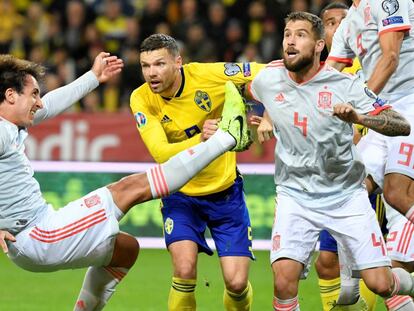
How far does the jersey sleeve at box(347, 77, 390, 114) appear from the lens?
6.32 metres

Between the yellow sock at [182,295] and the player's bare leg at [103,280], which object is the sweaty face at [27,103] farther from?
the yellow sock at [182,295]

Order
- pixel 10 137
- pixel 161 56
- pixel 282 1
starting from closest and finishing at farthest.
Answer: pixel 10 137 → pixel 161 56 → pixel 282 1

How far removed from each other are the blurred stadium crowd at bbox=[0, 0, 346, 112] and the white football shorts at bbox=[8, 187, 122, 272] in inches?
299

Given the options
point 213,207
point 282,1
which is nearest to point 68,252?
point 213,207

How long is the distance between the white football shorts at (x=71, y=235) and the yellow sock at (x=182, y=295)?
69cm

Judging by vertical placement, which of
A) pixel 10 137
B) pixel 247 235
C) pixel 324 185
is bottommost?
pixel 247 235

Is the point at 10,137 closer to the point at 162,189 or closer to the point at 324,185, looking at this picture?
the point at 162,189

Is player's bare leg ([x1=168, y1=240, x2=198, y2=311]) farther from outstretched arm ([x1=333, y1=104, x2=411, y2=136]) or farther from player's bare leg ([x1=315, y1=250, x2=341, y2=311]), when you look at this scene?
outstretched arm ([x1=333, y1=104, x2=411, y2=136])

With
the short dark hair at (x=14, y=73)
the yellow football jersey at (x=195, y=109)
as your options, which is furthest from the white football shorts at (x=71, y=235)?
the yellow football jersey at (x=195, y=109)

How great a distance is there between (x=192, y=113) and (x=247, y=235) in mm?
972

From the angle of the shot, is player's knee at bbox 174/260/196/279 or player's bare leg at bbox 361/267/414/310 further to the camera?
player's knee at bbox 174/260/196/279

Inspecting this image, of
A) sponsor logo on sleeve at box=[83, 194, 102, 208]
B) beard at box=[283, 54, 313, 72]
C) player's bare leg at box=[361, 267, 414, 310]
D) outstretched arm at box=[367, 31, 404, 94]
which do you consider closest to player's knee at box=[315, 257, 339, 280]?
player's bare leg at box=[361, 267, 414, 310]

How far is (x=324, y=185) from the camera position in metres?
6.58

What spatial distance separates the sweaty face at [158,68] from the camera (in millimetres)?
7082
